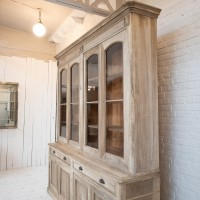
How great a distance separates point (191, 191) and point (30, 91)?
4149 millimetres

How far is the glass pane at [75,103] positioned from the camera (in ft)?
8.98

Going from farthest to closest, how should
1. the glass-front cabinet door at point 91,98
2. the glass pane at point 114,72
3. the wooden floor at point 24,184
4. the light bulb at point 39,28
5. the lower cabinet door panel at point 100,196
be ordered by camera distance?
the light bulb at point 39,28, the wooden floor at point 24,184, the glass-front cabinet door at point 91,98, the glass pane at point 114,72, the lower cabinet door panel at point 100,196

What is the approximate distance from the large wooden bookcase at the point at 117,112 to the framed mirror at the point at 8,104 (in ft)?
8.45

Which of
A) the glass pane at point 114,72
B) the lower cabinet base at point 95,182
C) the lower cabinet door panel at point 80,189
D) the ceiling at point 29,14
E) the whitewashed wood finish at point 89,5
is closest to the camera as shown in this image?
the lower cabinet base at point 95,182

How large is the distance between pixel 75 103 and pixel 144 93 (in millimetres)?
1221

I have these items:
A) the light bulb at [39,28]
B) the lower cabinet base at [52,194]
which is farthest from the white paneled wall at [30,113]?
the lower cabinet base at [52,194]

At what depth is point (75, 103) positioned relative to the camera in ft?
9.16

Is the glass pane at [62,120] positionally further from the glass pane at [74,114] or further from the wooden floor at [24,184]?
the wooden floor at [24,184]

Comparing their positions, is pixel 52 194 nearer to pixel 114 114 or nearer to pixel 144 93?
pixel 114 114

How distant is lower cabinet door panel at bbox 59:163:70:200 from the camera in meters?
2.61

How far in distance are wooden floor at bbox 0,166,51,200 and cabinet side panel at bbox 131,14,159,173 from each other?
213cm

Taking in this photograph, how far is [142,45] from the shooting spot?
1.81m

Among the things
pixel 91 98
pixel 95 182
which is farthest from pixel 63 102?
pixel 95 182

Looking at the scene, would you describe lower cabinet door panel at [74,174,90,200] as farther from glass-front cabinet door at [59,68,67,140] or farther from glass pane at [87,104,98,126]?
glass-front cabinet door at [59,68,67,140]
